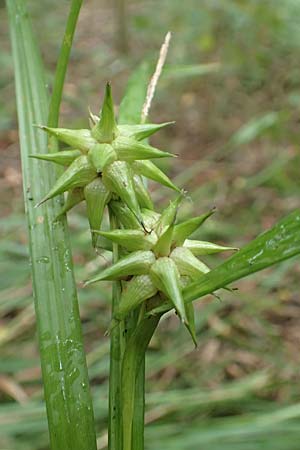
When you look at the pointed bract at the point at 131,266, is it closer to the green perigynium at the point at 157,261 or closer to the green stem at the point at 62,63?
the green perigynium at the point at 157,261

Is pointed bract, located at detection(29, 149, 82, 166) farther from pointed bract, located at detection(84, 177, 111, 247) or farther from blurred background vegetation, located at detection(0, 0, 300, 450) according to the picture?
blurred background vegetation, located at detection(0, 0, 300, 450)

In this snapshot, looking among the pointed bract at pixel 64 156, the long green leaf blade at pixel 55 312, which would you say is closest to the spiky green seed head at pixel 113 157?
the pointed bract at pixel 64 156

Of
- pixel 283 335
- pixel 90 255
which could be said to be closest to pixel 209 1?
pixel 90 255

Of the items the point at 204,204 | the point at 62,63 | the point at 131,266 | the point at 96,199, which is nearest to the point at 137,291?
the point at 131,266

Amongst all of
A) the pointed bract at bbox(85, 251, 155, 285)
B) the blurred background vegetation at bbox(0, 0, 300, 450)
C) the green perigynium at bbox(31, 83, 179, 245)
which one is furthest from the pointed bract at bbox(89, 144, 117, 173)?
the blurred background vegetation at bbox(0, 0, 300, 450)

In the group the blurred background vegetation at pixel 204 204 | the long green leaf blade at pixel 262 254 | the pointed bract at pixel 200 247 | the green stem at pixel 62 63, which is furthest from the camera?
the blurred background vegetation at pixel 204 204

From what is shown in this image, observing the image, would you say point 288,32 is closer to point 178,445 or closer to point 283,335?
point 283,335

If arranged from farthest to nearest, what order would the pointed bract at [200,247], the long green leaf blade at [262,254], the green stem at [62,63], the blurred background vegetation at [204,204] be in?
the blurred background vegetation at [204,204], the green stem at [62,63], the pointed bract at [200,247], the long green leaf blade at [262,254]

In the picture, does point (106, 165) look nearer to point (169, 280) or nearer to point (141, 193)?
point (141, 193)
